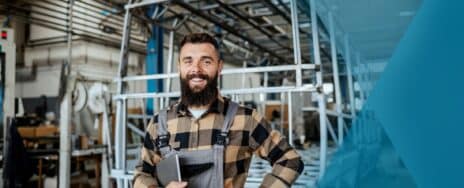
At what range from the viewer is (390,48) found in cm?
113

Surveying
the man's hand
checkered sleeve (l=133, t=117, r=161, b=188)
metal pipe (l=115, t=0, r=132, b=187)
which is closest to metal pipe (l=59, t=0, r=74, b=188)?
metal pipe (l=115, t=0, r=132, b=187)

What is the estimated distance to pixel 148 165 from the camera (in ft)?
4.38

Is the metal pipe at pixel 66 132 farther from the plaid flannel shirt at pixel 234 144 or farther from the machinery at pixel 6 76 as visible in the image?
the plaid flannel shirt at pixel 234 144

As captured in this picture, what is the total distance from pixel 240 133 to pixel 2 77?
2.30 meters

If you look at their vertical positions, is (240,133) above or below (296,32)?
below

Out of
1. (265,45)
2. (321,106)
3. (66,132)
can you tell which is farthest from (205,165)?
(265,45)

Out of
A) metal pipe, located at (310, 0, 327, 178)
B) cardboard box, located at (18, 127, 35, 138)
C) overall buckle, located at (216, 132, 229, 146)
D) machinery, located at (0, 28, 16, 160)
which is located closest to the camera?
overall buckle, located at (216, 132, 229, 146)

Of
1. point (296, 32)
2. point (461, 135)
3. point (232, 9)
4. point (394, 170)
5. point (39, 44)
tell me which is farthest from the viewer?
point (39, 44)

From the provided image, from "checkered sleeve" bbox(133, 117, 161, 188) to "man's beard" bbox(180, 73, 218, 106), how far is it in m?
0.17

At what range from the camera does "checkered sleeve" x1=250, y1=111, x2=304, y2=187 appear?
1238 millimetres

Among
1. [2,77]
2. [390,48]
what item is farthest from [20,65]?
[390,48]

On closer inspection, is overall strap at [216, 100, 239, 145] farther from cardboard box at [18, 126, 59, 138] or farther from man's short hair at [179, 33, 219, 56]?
cardboard box at [18, 126, 59, 138]

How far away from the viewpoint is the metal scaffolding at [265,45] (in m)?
1.70

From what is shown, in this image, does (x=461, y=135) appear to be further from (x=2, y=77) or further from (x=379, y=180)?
(x=2, y=77)
